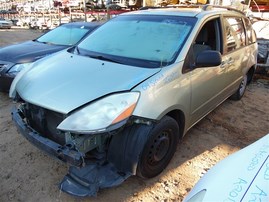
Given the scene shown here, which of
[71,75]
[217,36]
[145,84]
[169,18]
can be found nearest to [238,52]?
[217,36]

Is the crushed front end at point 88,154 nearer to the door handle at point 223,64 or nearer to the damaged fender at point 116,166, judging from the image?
the damaged fender at point 116,166

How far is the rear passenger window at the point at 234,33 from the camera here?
3770 millimetres

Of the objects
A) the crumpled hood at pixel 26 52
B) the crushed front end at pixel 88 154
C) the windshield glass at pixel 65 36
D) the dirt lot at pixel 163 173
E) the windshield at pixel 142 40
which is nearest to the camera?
the crushed front end at pixel 88 154

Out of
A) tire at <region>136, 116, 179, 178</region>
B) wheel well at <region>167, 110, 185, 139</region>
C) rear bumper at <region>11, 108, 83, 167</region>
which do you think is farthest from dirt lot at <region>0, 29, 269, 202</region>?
rear bumper at <region>11, 108, 83, 167</region>

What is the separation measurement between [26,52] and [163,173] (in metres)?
3.51

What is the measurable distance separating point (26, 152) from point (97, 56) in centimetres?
143

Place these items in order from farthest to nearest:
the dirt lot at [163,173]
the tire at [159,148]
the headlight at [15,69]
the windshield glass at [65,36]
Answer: the windshield glass at [65,36] < the headlight at [15,69] < the dirt lot at [163,173] < the tire at [159,148]

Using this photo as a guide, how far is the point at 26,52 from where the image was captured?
197 inches

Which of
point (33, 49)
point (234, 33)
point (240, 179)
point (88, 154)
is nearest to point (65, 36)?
point (33, 49)

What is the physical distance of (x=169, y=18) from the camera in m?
3.22

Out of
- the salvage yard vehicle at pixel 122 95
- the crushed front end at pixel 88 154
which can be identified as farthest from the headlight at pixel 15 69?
the crushed front end at pixel 88 154

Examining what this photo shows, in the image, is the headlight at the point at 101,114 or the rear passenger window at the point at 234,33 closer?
the headlight at the point at 101,114

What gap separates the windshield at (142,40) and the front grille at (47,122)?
2.84ft

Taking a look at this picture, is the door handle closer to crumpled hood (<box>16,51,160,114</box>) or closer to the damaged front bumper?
crumpled hood (<box>16,51,160,114</box>)
